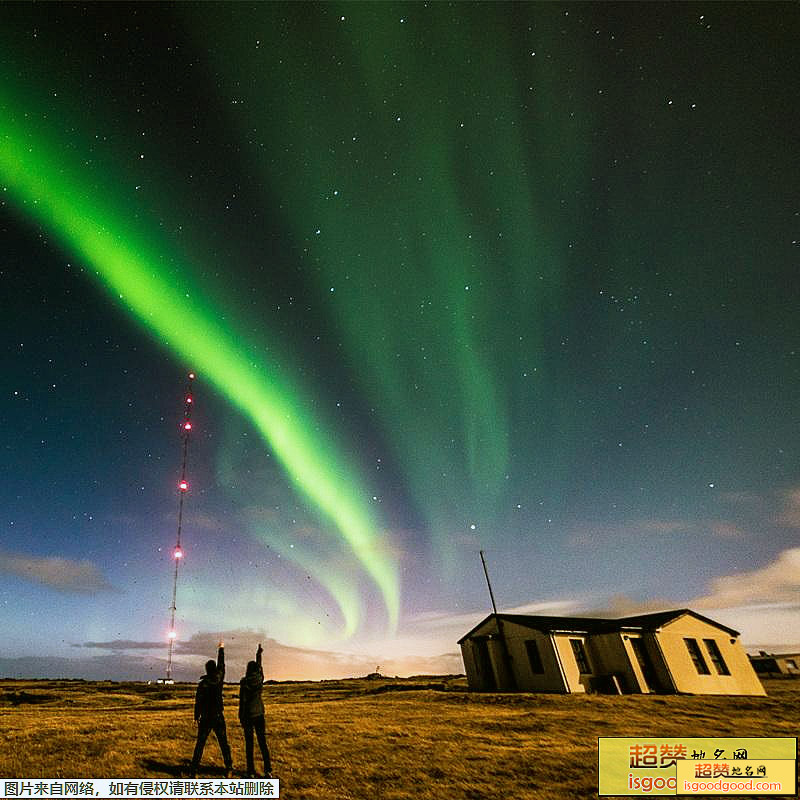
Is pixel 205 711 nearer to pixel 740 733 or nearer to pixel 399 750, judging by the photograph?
pixel 399 750

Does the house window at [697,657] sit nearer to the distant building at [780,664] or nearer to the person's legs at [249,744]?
the person's legs at [249,744]

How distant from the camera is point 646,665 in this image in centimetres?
3114

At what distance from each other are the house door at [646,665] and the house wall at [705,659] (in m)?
1.07

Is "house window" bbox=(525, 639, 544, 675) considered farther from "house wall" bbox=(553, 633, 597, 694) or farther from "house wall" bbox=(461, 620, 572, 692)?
"house wall" bbox=(553, 633, 597, 694)

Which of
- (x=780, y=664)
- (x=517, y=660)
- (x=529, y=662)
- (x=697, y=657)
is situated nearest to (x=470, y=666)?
(x=517, y=660)

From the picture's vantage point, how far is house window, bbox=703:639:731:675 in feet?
105

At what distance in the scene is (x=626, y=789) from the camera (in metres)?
10.1

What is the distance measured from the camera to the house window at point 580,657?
3100cm

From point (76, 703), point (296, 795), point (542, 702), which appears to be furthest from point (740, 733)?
point (76, 703)

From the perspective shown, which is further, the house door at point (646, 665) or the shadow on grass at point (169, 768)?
the house door at point (646, 665)

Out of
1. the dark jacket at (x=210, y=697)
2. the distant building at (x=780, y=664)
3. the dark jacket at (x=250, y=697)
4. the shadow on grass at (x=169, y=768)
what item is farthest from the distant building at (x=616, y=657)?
the distant building at (x=780, y=664)

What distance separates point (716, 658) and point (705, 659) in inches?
43.3

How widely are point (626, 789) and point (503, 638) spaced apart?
82.7ft

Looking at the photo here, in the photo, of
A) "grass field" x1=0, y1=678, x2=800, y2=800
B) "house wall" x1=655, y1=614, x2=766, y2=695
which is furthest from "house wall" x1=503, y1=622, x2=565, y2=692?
"house wall" x1=655, y1=614, x2=766, y2=695
